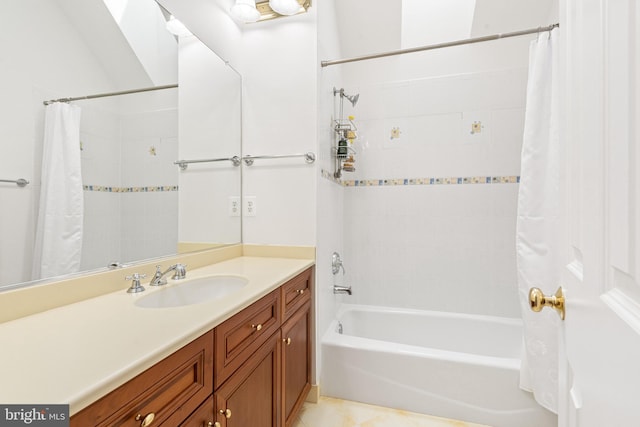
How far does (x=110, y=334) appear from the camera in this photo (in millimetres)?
711

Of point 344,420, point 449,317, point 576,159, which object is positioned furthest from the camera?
point 449,317

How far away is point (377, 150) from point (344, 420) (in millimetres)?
1910

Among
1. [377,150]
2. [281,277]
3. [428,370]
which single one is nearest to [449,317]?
[428,370]

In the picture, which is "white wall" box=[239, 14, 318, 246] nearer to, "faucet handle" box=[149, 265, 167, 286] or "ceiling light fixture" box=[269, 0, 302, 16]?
"ceiling light fixture" box=[269, 0, 302, 16]

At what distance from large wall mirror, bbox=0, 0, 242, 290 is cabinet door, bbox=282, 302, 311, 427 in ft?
2.10

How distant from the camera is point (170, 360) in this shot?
68 cm

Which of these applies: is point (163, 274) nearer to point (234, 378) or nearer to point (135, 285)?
point (135, 285)

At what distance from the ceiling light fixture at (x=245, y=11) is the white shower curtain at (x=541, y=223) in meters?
1.56

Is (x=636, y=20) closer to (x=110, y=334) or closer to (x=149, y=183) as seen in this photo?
(x=110, y=334)

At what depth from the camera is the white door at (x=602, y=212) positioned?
1.09ft

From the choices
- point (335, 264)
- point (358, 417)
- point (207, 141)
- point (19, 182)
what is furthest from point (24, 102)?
point (358, 417)

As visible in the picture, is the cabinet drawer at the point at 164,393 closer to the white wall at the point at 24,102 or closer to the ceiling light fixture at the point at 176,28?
the white wall at the point at 24,102

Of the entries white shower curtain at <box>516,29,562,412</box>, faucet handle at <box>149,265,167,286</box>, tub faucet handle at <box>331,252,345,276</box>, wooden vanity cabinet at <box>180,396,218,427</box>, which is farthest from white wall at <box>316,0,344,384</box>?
white shower curtain at <box>516,29,562,412</box>

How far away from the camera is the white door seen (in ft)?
1.09
